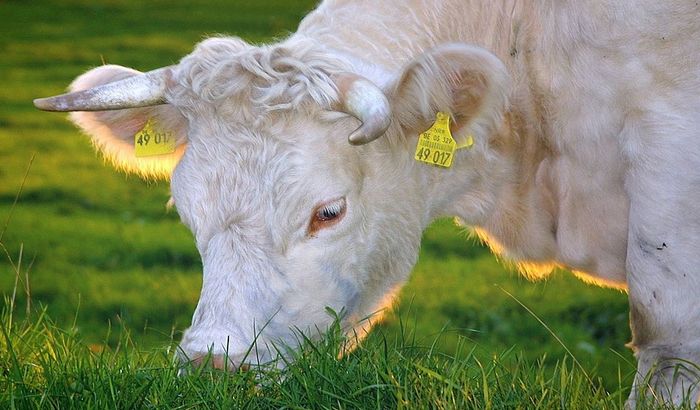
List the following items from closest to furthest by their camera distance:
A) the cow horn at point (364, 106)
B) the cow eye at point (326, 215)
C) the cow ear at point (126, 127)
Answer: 1. the cow horn at point (364, 106)
2. the cow eye at point (326, 215)
3. the cow ear at point (126, 127)

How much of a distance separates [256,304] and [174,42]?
14073 millimetres

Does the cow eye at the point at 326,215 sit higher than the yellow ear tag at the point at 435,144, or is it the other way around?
the yellow ear tag at the point at 435,144

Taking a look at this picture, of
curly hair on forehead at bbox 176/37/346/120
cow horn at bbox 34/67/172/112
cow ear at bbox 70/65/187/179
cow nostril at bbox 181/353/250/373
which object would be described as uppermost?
curly hair on forehead at bbox 176/37/346/120

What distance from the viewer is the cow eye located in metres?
4.27

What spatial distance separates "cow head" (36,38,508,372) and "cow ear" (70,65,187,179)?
0.02 m

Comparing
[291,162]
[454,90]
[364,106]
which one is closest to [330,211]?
[291,162]

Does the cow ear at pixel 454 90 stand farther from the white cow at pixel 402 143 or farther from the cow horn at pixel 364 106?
the cow horn at pixel 364 106

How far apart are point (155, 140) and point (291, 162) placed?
901 mm

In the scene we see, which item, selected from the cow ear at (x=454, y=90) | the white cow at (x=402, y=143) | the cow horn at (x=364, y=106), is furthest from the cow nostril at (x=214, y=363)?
the cow ear at (x=454, y=90)

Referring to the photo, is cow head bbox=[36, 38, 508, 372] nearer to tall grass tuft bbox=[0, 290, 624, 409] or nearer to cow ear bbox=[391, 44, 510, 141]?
cow ear bbox=[391, 44, 510, 141]

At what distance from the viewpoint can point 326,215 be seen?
431 cm

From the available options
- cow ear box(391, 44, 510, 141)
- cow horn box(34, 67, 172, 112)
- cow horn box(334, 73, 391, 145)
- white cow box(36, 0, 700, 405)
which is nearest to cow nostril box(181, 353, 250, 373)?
white cow box(36, 0, 700, 405)

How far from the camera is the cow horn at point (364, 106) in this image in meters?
4.00

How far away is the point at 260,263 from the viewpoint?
416cm
